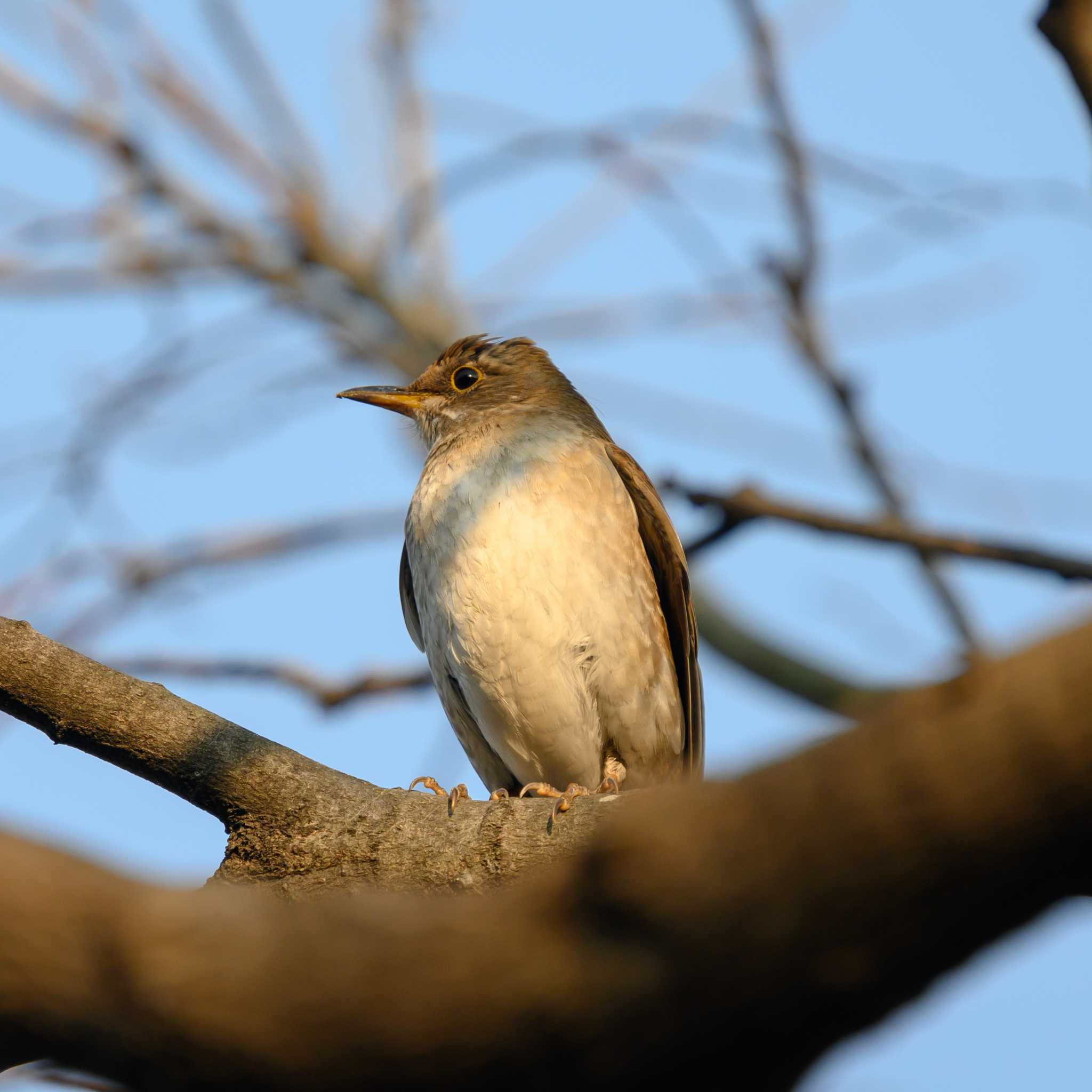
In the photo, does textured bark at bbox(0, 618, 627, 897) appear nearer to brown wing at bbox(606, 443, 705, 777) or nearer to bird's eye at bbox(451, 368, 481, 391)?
brown wing at bbox(606, 443, 705, 777)

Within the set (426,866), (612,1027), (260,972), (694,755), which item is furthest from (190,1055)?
(694,755)

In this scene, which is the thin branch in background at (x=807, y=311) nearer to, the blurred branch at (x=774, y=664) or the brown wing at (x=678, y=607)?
the blurred branch at (x=774, y=664)

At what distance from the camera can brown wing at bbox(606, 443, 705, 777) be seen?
6270 millimetres

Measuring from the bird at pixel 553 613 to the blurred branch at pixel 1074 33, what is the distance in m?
3.31

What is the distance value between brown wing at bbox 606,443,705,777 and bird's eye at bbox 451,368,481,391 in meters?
1.47

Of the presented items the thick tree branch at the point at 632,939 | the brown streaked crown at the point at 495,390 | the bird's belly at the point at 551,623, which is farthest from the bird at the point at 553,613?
the thick tree branch at the point at 632,939

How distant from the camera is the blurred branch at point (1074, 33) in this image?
286cm

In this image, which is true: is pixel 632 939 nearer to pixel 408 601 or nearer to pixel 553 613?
pixel 553 613

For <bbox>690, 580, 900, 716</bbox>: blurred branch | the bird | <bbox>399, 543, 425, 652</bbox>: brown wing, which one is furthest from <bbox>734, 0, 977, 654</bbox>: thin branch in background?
<bbox>399, 543, 425, 652</bbox>: brown wing

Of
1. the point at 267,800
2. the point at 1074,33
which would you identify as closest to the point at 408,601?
the point at 267,800

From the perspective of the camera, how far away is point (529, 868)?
4168mm

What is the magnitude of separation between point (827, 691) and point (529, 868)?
1.34 meters

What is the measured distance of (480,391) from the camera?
7355 millimetres

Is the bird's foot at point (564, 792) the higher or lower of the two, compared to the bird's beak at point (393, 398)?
lower
